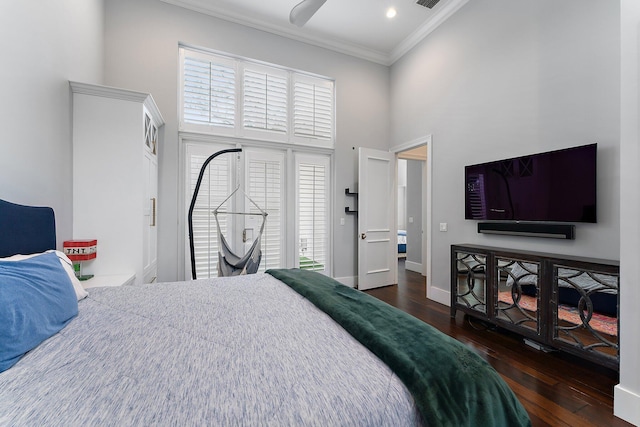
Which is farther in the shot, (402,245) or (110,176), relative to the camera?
(402,245)

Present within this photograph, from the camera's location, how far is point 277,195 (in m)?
3.94

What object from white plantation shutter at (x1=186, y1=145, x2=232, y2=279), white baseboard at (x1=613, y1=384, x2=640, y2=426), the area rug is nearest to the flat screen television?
the area rug

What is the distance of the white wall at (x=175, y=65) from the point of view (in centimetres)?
312

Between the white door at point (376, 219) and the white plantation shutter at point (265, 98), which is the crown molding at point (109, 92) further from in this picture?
the white door at point (376, 219)

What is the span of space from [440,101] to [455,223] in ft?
5.21

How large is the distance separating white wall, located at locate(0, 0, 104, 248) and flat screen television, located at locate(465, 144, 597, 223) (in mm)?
3756

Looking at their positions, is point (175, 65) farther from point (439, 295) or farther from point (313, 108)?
point (439, 295)

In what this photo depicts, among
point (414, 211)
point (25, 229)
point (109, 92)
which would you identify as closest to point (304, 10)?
point (109, 92)

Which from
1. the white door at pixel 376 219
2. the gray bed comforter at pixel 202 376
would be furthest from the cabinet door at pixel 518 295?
the gray bed comforter at pixel 202 376

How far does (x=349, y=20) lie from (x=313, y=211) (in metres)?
2.58

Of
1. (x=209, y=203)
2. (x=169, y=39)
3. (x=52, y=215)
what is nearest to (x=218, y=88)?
(x=169, y=39)

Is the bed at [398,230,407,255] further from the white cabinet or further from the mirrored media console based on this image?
the white cabinet

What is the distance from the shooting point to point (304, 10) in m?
2.14

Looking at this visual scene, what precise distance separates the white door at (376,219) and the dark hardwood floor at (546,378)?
52.7 inches
